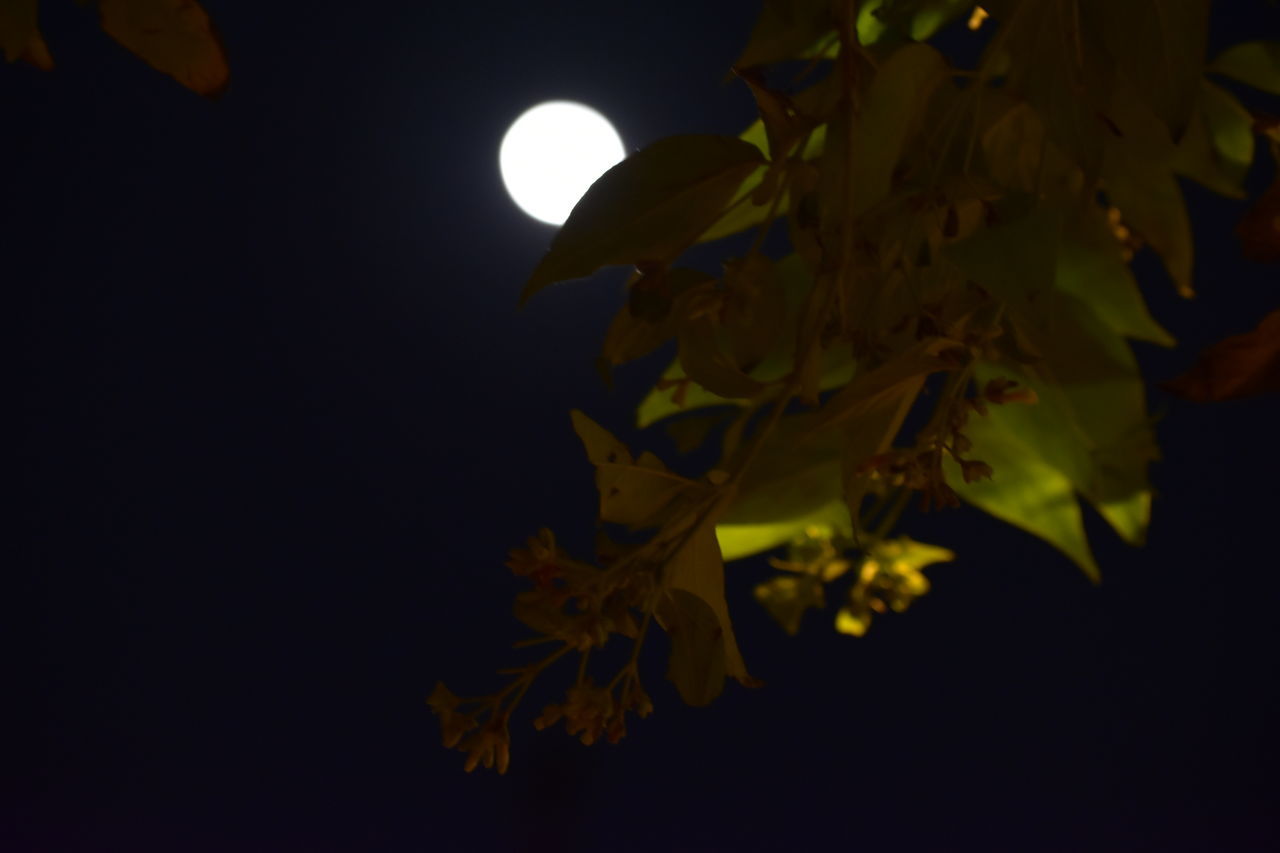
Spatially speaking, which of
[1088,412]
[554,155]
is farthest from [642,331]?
[554,155]

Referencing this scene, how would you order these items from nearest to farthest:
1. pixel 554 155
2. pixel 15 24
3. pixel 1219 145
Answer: pixel 15 24 → pixel 1219 145 → pixel 554 155

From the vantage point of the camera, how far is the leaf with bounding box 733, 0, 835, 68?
0.58 ft

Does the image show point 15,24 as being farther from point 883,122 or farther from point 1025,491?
point 1025,491

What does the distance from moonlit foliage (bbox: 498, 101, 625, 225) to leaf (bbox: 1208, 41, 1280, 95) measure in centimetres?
70

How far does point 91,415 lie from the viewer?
Answer: 991 mm

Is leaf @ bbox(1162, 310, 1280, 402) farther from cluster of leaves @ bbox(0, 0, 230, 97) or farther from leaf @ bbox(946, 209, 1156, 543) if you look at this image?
cluster of leaves @ bbox(0, 0, 230, 97)

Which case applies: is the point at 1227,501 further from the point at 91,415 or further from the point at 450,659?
the point at 91,415

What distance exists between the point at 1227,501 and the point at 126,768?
1.16 metres

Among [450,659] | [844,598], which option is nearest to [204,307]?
[450,659]

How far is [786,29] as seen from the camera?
18 cm

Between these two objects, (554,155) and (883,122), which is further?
(554,155)

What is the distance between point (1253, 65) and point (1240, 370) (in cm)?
11

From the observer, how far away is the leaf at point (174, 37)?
6.3 inches

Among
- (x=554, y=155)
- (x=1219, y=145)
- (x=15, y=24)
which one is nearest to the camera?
(x=15, y=24)
